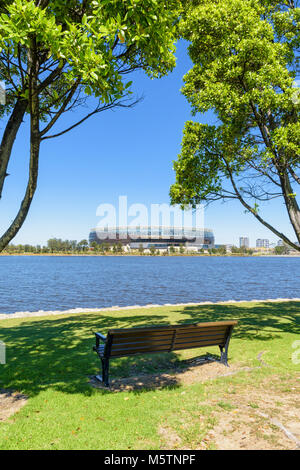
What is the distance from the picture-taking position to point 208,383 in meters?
5.89

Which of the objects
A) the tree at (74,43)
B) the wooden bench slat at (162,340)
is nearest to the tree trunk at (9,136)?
the tree at (74,43)

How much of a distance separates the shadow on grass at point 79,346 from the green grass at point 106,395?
2 cm

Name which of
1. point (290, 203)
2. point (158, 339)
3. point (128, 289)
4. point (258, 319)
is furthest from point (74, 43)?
point (128, 289)

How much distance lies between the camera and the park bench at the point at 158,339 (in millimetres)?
5734

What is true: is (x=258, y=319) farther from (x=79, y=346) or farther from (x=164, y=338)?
(x=164, y=338)

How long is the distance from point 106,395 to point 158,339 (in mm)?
1426

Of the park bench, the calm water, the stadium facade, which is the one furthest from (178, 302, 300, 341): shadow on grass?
the stadium facade

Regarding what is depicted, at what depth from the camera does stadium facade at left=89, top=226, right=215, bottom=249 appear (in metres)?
183

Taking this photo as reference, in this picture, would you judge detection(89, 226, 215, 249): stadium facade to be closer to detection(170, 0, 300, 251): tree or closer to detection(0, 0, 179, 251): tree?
detection(170, 0, 300, 251): tree

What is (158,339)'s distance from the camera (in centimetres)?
616

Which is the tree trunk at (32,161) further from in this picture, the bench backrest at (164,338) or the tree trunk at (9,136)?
the bench backrest at (164,338)

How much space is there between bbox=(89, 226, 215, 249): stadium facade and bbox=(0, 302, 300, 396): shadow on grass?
16795 cm
